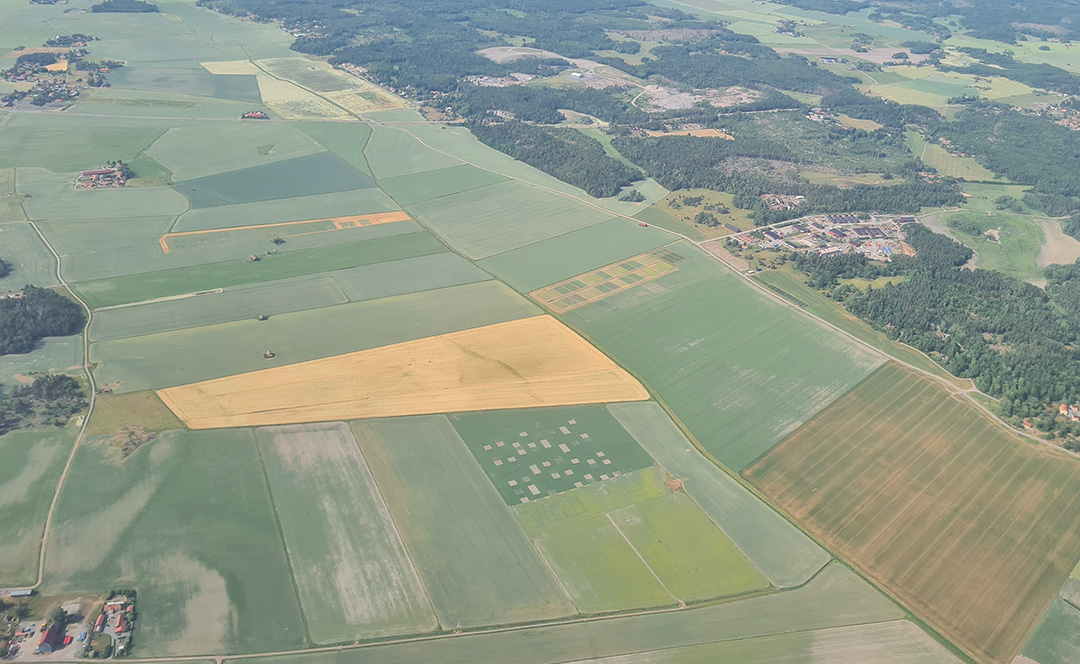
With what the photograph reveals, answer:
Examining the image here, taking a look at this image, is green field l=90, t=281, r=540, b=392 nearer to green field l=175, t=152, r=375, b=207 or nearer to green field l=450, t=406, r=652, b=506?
green field l=450, t=406, r=652, b=506

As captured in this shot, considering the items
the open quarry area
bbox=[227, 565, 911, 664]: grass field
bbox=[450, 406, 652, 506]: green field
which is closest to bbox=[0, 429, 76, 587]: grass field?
the open quarry area

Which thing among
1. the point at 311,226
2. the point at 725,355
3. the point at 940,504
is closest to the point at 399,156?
the point at 311,226

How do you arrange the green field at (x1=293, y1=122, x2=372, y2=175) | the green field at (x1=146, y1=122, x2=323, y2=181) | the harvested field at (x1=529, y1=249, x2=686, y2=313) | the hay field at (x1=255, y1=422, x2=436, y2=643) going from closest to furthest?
the hay field at (x1=255, y1=422, x2=436, y2=643)
the harvested field at (x1=529, y1=249, x2=686, y2=313)
the green field at (x1=146, y1=122, x2=323, y2=181)
the green field at (x1=293, y1=122, x2=372, y2=175)

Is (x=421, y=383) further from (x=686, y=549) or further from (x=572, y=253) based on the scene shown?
(x=572, y=253)

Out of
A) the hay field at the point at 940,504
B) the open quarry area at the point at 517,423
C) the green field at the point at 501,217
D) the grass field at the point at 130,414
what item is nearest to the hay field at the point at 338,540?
the open quarry area at the point at 517,423

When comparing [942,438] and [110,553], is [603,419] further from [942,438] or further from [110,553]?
[110,553]

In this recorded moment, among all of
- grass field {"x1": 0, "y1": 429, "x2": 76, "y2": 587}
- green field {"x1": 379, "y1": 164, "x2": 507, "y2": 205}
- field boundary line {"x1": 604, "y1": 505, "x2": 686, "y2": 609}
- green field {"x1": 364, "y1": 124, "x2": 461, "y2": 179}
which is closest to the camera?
grass field {"x1": 0, "y1": 429, "x2": 76, "y2": 587}

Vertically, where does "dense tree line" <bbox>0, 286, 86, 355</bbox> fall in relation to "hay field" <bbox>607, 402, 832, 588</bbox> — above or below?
above
